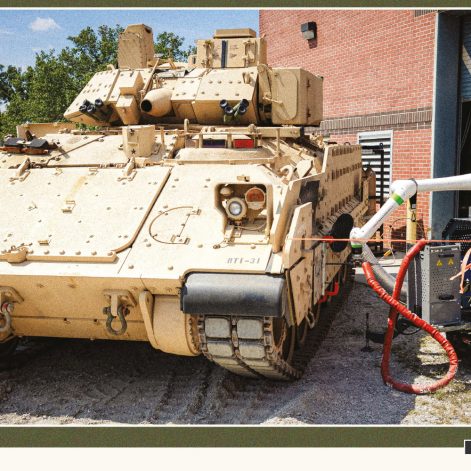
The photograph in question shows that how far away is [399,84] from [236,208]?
9356 mm

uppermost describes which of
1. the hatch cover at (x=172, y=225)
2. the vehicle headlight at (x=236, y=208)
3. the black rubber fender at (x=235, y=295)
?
the vehicle headlight at (x=236, y=208)

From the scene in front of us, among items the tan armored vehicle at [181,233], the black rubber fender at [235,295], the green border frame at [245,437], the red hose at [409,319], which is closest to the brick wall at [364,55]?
the tan armored vehicle at [181,233]

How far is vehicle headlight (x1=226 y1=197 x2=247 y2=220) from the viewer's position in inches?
206

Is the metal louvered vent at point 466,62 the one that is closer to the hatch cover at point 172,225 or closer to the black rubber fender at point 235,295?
the hatch cover at point 172,225

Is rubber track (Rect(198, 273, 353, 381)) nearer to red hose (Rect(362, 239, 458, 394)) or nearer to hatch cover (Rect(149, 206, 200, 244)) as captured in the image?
hatch cover (Rect(149, 206, 200, 244))

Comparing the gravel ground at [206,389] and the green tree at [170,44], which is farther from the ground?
the green tree at [170,44]

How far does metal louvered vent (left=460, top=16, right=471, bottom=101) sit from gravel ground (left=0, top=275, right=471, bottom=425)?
6379mm

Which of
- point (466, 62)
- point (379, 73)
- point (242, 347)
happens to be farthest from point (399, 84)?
point (242, 347)

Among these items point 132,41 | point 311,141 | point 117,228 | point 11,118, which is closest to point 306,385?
point 117,228

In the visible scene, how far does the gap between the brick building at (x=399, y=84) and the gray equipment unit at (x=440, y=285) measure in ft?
21.4

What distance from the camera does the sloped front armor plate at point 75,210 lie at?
549 cm

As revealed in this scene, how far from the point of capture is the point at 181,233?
17.7 feet

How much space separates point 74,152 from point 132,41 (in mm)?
3194

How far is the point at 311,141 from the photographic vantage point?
8.60m
